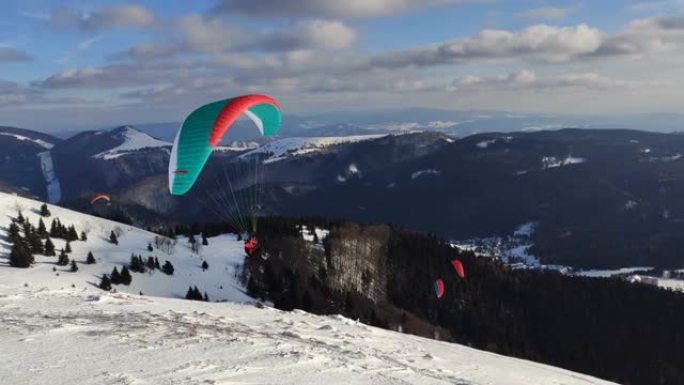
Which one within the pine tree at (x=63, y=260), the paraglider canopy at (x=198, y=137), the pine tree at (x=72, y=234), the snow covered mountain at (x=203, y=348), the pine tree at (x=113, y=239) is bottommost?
the pine tree at (x=113, y=239)

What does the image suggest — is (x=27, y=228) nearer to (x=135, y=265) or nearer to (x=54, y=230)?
(x=54, y=230)

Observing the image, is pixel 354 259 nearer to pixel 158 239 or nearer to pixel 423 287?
pixel 423 287

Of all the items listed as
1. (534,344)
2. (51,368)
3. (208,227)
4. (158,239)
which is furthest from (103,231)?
(534,344)

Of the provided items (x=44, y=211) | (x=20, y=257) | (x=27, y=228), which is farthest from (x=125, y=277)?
(x=44, y=211)

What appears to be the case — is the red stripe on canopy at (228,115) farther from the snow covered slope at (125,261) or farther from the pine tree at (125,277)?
the pine tree at (125,277)

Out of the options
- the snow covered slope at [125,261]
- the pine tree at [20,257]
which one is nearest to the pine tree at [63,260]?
the snow covered slope at [125,261]

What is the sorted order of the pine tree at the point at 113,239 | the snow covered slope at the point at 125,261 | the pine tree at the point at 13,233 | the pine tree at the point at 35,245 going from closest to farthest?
1. the snow covered slope at the point at 125,261
2. the pine tree at the point at 35,245
3. the pine tree at the point at 13,233
4. the pine tree at the point at 113,239
